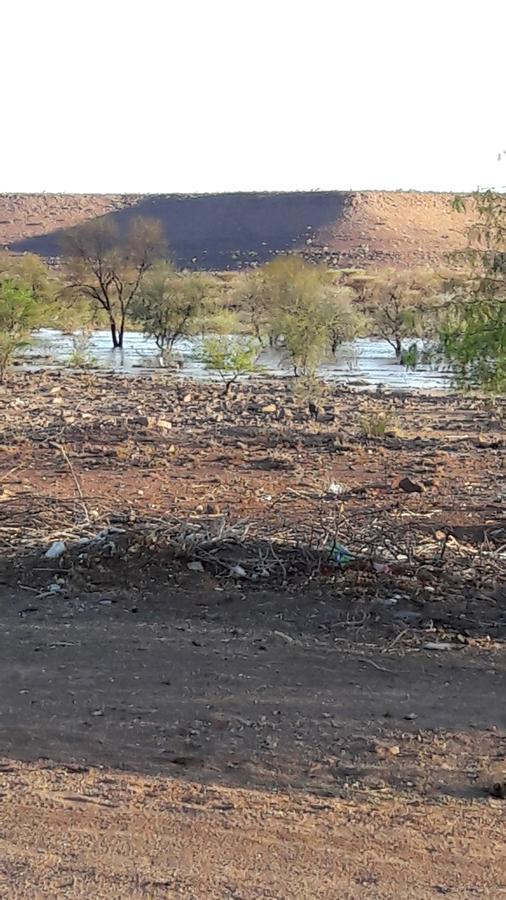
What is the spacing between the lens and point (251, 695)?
6.58 metres

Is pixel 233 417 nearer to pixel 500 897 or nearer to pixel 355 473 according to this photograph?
pixel 355 473

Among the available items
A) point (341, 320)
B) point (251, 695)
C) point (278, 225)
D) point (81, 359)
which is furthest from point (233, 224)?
point (251, 695)

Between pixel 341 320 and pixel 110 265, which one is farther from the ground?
pixel 110 265

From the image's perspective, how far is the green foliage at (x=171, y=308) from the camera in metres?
45.1

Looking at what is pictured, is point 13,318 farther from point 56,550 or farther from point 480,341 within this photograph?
point 480,341

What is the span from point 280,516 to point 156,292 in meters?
34.7

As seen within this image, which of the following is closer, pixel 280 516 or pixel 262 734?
pixel 262 734

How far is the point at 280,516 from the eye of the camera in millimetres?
11969

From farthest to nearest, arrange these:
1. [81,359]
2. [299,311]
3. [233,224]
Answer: [233,224] → [81,359] → [299,311]

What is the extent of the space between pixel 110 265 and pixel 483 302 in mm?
44942

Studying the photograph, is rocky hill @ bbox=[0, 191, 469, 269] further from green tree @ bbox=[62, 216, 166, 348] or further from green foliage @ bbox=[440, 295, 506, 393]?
green foliage @ bbox=[440, 295, 506, 393]

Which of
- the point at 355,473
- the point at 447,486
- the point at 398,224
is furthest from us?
the point at 398,224

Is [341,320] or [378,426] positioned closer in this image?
[378,426]

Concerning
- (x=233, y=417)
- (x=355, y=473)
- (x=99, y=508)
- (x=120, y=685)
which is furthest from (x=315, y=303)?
(x=120, y=685)
